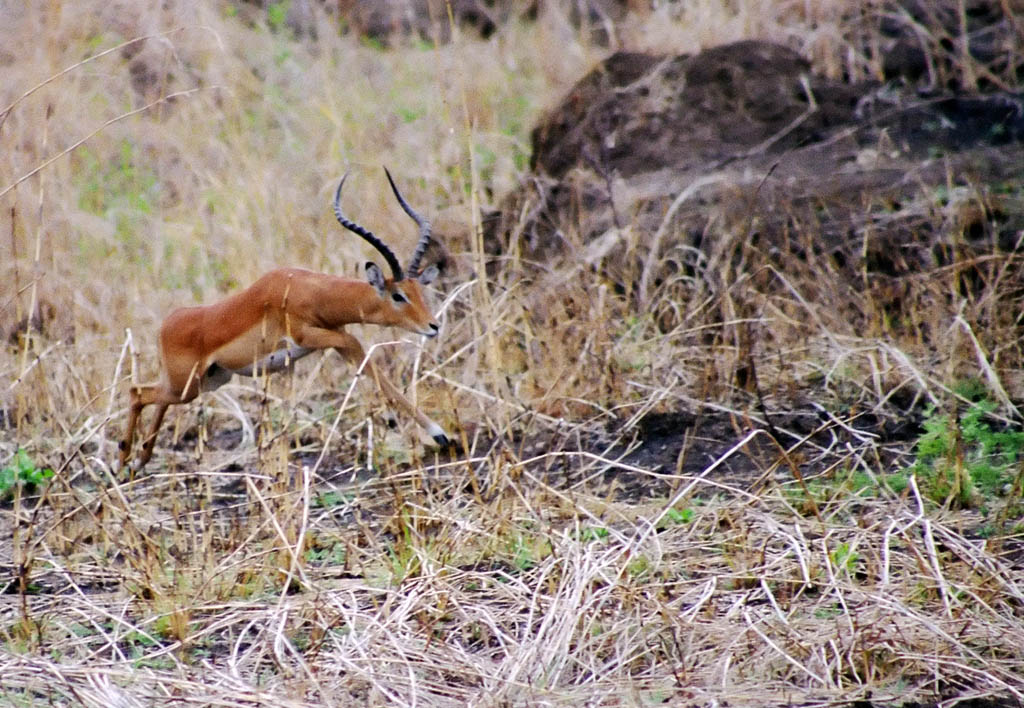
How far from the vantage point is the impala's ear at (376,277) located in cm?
535

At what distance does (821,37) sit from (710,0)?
1428mm

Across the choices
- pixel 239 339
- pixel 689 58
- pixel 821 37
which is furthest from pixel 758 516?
pixel 821 37

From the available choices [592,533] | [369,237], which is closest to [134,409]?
[369,237]

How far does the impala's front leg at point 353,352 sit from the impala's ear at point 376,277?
0.27 m

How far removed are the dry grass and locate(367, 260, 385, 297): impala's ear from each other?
37 centimetres

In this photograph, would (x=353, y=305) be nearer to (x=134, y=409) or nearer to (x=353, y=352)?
(x=353, y=352)

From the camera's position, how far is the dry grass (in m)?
3.23

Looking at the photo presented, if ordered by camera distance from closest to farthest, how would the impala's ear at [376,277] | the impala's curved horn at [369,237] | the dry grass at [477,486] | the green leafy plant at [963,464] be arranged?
the dry grass at [477,486] → the green leafy plant at [963,464] → the impala's curved horn at [369,237] → the impala's ear at [376,277]

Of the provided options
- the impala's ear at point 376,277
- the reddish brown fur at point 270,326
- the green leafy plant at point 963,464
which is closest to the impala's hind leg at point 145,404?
the reddish brown fur at point 270,326

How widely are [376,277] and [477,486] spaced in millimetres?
1489

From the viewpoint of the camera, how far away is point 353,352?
5617 mm

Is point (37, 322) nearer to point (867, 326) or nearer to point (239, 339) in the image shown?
point (239, 339)

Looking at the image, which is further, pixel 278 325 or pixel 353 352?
pixel 353 352

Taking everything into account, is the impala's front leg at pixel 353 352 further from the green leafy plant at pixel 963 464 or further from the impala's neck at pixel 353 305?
the green leafy plant at pixel 963 464
